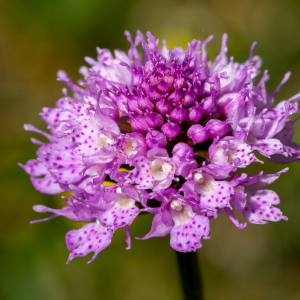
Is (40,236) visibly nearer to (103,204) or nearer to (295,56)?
(103,204)

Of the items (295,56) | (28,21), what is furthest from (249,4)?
(28,21)

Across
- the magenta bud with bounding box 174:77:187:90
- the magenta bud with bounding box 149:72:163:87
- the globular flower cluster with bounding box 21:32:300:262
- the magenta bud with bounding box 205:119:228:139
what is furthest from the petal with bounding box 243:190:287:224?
the magenta bud with bounding box 149:72:163:87

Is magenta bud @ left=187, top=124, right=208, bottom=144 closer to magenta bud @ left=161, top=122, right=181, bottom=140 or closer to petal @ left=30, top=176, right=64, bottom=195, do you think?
magenta bud @ left=161, top=122, right=181, bottom=140

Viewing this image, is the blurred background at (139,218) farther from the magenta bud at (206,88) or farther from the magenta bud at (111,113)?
the magenta bud at (206,88)

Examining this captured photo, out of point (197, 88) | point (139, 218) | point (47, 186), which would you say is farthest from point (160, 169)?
point (139, 218)

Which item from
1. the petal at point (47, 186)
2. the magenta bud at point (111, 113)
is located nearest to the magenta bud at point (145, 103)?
the magenta bud at point (111, 113)

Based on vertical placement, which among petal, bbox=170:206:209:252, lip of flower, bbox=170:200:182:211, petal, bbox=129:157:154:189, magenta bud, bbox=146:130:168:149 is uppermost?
magenta bud, bbox=146:130:168:149
